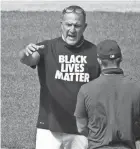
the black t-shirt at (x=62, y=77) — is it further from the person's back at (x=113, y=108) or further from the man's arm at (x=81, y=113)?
the person's back at (x=113, y=108)

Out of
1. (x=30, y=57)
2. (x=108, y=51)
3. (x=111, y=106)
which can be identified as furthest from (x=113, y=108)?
(x=30, y=57)

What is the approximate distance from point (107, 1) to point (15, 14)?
197 cm

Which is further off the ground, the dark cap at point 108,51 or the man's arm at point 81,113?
the dark cap at point 108,51

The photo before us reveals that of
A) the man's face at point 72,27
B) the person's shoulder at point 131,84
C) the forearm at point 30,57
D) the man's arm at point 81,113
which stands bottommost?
the man's arm at point 81,113

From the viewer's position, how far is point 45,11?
1023cm

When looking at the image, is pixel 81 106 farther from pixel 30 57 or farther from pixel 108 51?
pixel 30 57

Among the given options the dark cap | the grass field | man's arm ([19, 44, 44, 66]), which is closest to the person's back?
the dark cap

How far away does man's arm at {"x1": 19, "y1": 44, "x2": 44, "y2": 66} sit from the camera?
443 cm

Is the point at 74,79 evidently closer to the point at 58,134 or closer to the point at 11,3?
the point at 58,134

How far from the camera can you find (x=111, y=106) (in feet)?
11.8

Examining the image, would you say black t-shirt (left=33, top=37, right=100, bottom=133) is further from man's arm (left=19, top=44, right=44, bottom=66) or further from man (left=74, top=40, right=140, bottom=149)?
man (left=74, top=40, right=140, bottom=149)

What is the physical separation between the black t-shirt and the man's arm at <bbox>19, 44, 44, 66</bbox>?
0.25 feet

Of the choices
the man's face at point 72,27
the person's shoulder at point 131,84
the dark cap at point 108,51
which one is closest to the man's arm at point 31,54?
the man's face at point 72,27

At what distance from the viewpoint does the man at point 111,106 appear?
141 inches
